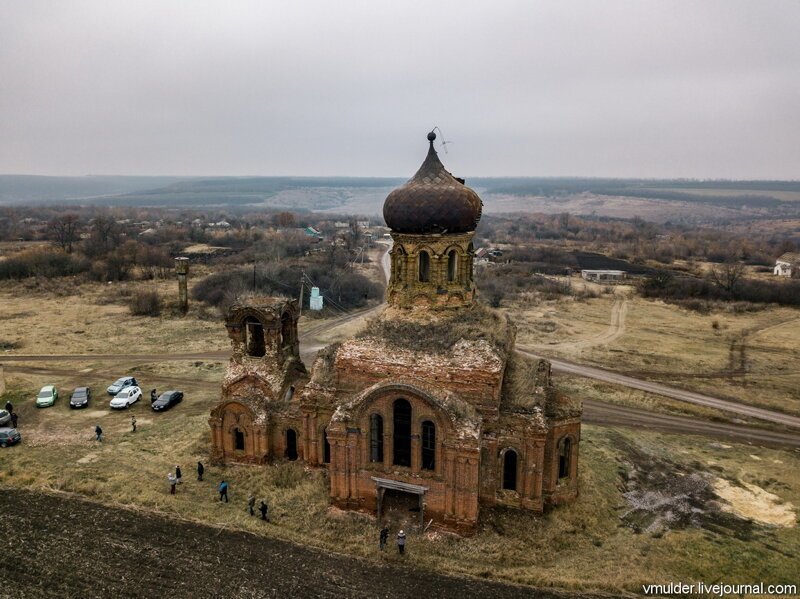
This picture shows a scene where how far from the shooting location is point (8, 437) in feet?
85.0

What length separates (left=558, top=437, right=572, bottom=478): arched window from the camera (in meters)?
20.7

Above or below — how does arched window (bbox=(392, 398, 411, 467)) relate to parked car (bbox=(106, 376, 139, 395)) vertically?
above

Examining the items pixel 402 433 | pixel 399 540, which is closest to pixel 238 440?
pixel 402 433

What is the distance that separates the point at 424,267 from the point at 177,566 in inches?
519

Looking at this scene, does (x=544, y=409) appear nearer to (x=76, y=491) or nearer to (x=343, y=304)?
(x=76, y=491)

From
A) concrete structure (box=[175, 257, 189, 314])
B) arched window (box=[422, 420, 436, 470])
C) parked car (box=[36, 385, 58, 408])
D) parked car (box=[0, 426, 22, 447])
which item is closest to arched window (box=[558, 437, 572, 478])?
arched window (box=[422, 420, 436, 470])

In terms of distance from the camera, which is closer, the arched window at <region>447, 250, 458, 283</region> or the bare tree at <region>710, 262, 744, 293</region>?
the arched window at <region>447, 250, 458, 283</region>

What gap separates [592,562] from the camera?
1769cm

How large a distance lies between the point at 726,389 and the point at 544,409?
83.9 ft

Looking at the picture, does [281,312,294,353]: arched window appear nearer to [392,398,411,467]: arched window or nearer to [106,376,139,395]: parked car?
[392,398,411,467]: arched window

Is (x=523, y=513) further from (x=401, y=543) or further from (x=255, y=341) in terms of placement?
(x=255, y=341)

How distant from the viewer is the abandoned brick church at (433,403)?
1862 centimetres

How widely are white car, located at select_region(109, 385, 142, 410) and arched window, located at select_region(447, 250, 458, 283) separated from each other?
21335mm

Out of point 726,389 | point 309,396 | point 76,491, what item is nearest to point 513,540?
point 309,396
